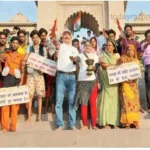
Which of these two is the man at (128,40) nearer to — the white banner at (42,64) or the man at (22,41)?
the white banner at (42,64)

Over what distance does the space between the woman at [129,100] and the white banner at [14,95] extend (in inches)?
56.9

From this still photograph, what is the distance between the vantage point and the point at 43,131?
16.4ft

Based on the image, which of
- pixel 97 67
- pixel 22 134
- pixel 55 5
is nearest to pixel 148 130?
pixel 97 67

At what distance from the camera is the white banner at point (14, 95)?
526 centimetres

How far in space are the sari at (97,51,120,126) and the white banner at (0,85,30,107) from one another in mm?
1128

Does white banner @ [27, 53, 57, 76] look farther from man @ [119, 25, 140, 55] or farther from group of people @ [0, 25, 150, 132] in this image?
man @ [119, 25, 140, 55]

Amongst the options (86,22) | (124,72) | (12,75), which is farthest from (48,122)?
(86,22)

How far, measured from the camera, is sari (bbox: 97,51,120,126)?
17.2ft

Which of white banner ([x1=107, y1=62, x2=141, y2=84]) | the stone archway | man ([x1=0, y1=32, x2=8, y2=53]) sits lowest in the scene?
white banner ([x1=107, y1=62, x2=141, y2=84])

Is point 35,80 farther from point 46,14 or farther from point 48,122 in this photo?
point 46,14

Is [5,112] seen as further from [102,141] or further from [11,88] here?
[102,141]

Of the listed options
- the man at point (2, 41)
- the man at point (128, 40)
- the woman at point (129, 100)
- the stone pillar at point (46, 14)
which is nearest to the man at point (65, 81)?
Result: the woman at point (129, 100)

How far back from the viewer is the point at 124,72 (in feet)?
17.7

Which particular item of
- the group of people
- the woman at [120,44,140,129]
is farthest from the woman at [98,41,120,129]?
the woman at [120,44,140,129]
